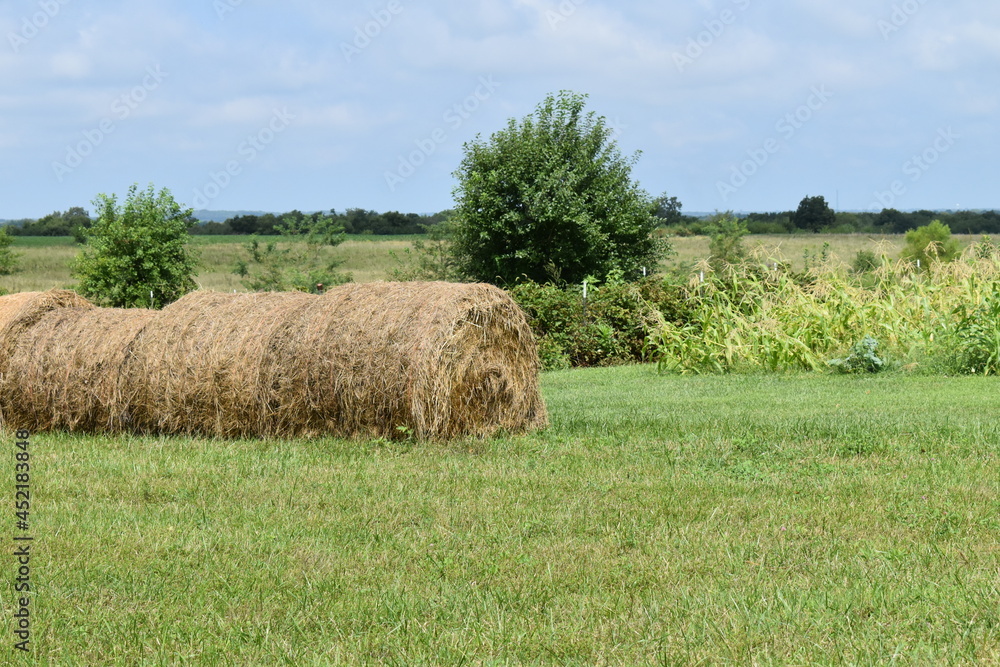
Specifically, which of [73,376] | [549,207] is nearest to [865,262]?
[549,207]

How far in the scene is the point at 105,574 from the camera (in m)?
5.21

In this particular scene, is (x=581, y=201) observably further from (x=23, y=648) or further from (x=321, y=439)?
(x=23, y=648)

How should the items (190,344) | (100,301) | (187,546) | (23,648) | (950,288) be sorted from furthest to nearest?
(100,301) < (950,288) < (190,344) < (187,546) < (23,648)

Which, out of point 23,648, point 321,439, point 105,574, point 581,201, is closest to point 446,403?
point 321,439

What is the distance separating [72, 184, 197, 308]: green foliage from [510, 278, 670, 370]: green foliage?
49.6 ft

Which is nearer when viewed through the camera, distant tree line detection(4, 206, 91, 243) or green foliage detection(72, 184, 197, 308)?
green foliage detection(72, 184, 197, 308)

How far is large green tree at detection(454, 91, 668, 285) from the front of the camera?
102 ft

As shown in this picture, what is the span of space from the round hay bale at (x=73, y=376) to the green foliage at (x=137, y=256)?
20084mm

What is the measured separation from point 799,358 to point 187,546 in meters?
11.1

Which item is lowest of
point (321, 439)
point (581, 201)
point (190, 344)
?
point (321, 439)

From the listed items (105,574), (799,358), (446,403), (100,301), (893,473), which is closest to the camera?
(105,574)

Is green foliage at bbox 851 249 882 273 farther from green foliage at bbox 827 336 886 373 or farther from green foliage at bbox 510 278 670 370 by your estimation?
green foliage at bbox 827 336 886 373

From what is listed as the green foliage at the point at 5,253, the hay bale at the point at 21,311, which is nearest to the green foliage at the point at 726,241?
the green foliage at the point at 5,253

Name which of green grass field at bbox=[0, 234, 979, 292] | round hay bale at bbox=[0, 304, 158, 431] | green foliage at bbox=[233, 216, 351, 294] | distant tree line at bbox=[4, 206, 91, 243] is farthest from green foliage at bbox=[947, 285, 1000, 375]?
distant tree line at bbox=[4, 206, 91, 243]
